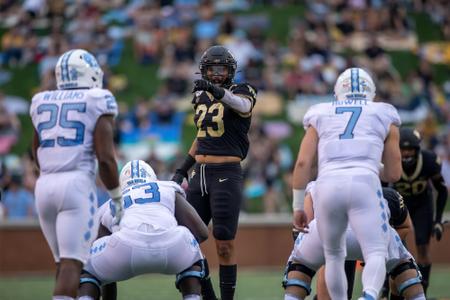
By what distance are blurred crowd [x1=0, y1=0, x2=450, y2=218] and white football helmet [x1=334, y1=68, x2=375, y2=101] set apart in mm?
9022

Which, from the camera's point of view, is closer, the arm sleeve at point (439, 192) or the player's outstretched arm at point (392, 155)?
the player's outstretched arm at point (392, 155)

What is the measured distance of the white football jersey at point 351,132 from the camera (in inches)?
299

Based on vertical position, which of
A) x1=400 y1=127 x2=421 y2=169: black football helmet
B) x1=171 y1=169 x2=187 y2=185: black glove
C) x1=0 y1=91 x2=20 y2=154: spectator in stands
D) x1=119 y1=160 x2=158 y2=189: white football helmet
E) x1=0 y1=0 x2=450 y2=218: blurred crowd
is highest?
x1=0 y1=0 x2=450 y2=218: blurred crowd

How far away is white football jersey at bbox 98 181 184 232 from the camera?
7746 millimetres

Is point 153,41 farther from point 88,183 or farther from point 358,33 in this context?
point 88,183

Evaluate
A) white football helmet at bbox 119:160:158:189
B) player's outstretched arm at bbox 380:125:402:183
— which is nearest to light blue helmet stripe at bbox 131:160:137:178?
white football helmet at bbox 119:160:158:189

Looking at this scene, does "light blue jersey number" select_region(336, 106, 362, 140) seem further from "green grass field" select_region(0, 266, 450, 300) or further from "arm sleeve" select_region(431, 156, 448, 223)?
"green grass field" select_region(0, 266, 450, 300)

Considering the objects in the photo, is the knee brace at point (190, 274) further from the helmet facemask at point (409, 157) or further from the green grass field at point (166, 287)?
the helmet facemask at point (409, 157)

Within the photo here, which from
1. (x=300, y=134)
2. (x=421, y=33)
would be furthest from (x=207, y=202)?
(x=421, y=33)

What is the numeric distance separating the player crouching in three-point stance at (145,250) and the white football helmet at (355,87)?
1.50 m

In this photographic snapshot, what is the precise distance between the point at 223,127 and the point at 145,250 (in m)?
1.99

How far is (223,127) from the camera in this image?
30.6 feet

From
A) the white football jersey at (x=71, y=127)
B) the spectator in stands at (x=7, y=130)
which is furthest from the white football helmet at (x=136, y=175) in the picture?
the spectator in stands at (x=7, y=130)

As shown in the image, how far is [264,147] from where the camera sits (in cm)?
1773
